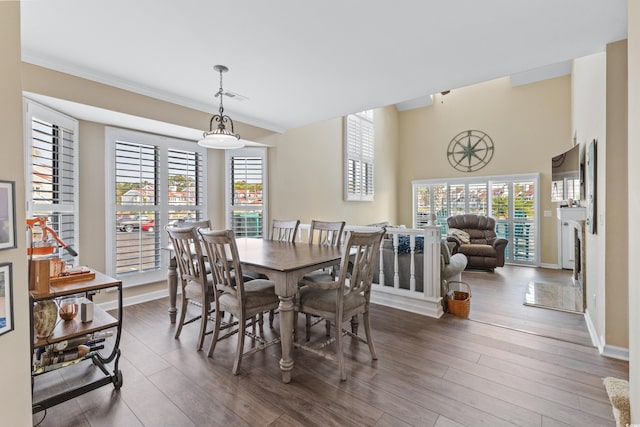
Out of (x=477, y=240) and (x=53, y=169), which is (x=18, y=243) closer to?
(x=53, y=169)

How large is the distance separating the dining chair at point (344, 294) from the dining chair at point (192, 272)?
0.82 metres

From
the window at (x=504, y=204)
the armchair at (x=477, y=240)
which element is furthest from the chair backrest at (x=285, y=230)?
the window at (x=504, y=204)

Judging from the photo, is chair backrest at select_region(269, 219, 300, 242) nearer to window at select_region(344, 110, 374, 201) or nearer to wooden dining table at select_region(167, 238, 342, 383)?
wooden dining table at select_region(167, 238, 342, 383)

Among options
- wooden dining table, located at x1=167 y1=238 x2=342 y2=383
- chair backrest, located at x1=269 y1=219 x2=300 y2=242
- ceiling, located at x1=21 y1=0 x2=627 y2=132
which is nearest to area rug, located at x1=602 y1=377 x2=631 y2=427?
wooden dining table, located at x1=167 y1=238 x2=342 y2=383

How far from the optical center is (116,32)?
2.13m

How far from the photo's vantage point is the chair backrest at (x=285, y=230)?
3.54 metres

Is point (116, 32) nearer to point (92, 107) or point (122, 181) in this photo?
point (92, 107)

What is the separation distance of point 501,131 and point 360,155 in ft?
10.5

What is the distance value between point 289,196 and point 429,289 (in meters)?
2.54

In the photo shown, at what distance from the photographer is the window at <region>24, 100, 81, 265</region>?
261 cm

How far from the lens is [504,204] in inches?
252

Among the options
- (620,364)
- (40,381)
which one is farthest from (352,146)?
(40,381)

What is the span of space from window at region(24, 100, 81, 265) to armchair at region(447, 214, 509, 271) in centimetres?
562

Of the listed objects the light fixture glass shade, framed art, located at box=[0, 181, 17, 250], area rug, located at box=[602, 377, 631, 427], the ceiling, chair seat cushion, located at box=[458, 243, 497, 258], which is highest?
the ceiling
